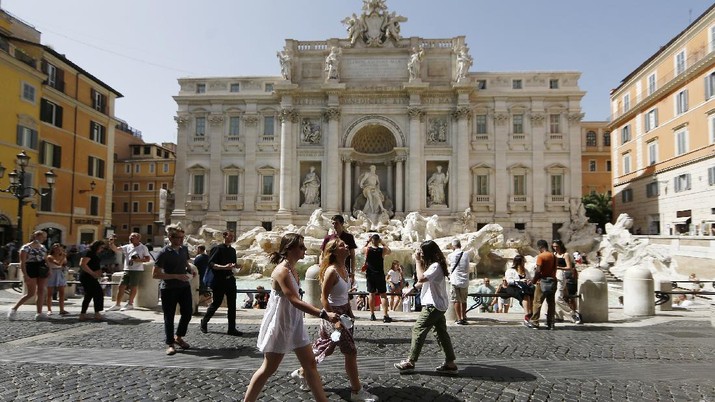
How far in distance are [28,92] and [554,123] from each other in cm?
3313

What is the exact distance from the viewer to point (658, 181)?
29328 mm

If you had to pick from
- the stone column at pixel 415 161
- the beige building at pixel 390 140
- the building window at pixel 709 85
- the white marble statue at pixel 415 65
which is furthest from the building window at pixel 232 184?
the building window at pixel 709 85

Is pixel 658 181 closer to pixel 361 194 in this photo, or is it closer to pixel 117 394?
pixel 361 194

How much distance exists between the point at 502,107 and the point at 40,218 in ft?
99.3

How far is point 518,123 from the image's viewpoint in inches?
1248

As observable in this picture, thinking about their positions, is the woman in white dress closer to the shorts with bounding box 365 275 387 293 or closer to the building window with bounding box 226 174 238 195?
the shorts with bounding box 365 275 387 293

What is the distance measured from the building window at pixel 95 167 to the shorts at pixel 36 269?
77.7 ft

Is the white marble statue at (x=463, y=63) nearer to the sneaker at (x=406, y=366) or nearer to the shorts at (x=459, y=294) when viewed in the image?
the shorts at (x=459, y=294)

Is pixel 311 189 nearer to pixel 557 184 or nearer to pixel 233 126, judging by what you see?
pixel 233 126

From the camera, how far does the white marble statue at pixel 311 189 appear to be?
1254 inches

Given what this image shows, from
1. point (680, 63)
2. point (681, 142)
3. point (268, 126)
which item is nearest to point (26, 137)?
point (268, 126)

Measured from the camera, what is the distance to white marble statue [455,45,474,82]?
30.4 metres

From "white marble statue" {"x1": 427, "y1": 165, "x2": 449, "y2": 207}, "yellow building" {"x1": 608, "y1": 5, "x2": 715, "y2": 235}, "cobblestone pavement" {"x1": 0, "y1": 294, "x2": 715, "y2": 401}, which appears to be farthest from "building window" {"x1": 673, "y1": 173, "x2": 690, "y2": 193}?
"cobblestone pavement" {"x1": 0, "y1": 294, "x2": 715, "y2": 401}

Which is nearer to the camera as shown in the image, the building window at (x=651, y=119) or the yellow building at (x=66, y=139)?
the yellow building at (x=66, y=139)
